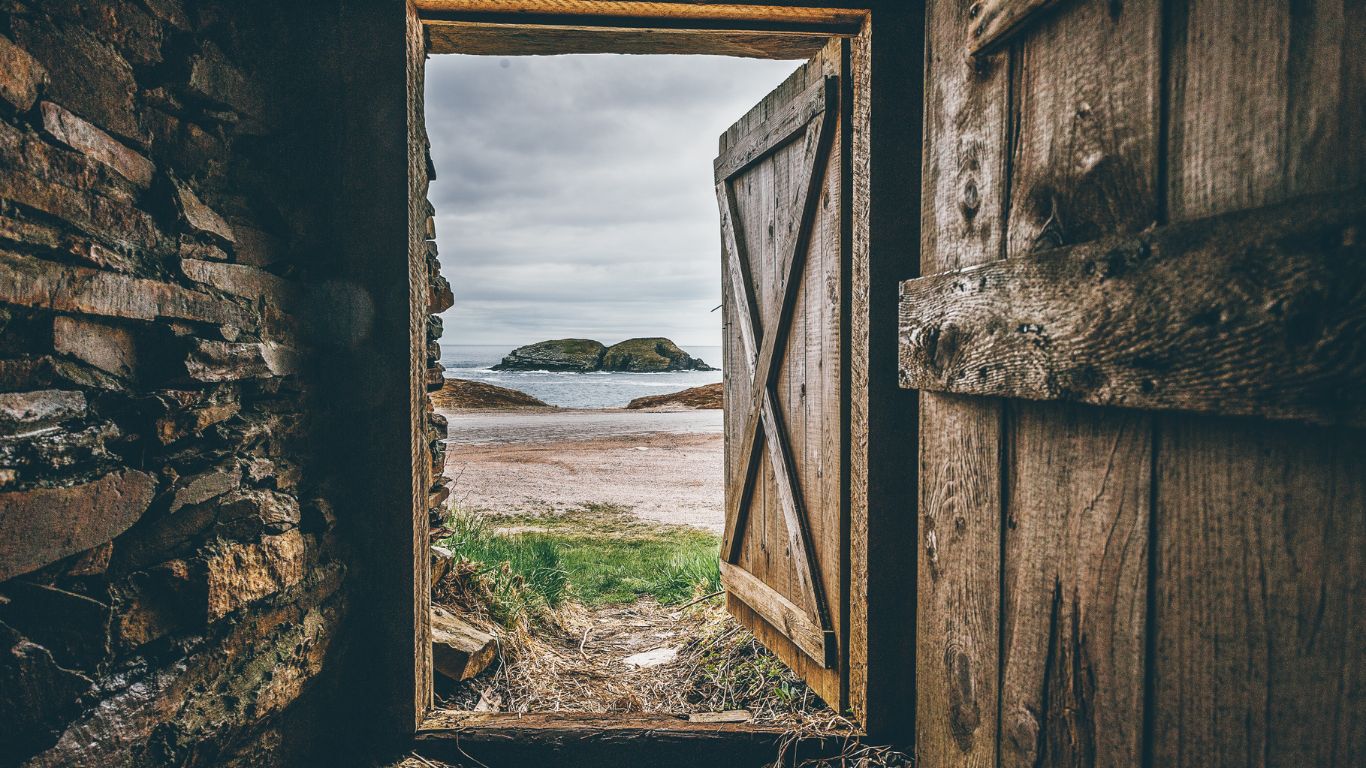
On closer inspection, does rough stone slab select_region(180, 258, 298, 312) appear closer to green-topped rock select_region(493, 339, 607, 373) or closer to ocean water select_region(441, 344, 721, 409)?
ocean water select_region(441, 344, 721, 409)

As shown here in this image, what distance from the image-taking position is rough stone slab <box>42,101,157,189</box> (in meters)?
1.24

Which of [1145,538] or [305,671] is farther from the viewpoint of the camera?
[305,671]

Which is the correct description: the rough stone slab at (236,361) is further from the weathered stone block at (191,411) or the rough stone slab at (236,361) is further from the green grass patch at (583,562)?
the green grass patch at (583,562)

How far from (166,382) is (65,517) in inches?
14.9

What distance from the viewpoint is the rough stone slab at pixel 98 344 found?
1.27 metres

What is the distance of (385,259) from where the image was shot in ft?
6.57

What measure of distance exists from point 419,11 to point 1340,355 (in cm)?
234

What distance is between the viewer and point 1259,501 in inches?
31.4

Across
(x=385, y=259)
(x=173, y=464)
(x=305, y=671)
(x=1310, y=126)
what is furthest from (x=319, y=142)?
(x=1310, y=126)

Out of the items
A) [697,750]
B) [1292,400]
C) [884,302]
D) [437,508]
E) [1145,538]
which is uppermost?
[884,302]

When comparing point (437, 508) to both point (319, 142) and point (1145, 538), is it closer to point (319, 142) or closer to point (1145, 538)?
point (319, 142)

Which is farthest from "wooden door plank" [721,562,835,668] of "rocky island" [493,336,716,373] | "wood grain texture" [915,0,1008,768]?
"rocky island" [493,336,716,373]

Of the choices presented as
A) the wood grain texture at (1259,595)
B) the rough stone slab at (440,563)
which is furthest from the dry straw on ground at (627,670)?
the wood grain texture at (1259,595)

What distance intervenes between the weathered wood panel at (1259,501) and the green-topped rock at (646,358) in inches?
1710
